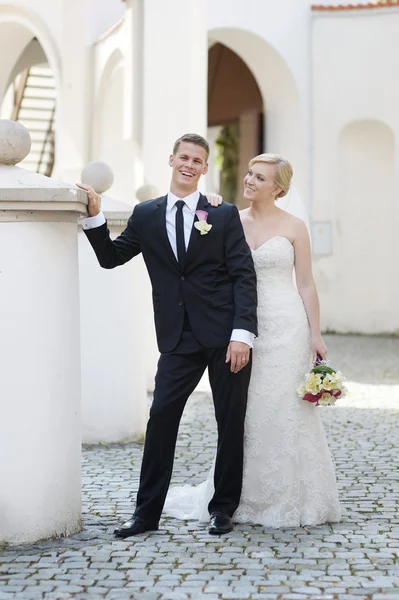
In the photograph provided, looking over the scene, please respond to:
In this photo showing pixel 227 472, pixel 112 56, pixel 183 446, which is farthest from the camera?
pixel 112 56

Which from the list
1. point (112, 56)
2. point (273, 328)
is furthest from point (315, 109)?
point (273, 328)

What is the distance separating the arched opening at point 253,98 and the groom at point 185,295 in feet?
41.4

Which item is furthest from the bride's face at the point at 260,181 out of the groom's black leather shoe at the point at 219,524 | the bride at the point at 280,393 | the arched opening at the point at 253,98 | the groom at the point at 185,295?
the arched opening at the point at 253,98

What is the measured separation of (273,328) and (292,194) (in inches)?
55.1

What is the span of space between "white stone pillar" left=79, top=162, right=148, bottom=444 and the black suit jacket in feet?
8.44

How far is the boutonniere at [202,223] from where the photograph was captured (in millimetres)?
4973

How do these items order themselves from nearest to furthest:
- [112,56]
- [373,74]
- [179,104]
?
[179,104], [112,56], [373,74]

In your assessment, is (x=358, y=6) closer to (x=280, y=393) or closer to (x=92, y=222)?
(x=280, y=393)

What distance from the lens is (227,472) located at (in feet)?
17.3

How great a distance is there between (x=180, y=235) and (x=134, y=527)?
1361 millimetres

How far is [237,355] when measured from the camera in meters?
5.01

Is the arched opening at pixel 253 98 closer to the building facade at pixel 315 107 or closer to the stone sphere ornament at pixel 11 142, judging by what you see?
the building facade at pixel 315 107

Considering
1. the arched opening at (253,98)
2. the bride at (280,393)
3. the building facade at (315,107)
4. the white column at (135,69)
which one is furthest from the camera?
the arched opening at (253,98)

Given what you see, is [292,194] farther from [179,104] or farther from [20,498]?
[179,104]
